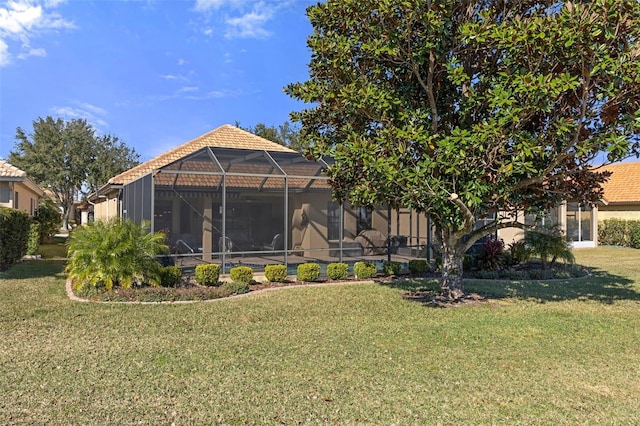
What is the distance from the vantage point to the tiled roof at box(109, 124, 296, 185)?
54.9 feet

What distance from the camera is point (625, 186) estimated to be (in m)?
27.7

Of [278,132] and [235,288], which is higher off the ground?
[278,132]

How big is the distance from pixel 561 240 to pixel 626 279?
2097mm

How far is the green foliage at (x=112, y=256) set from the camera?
9.64 m

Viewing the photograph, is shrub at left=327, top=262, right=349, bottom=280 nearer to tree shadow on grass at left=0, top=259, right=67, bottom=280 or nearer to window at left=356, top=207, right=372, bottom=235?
window at left=356, top=207, right=372, bottom=235

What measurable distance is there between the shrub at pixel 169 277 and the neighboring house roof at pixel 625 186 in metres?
25.6

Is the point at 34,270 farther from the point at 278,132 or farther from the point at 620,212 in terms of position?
the point at 278,132

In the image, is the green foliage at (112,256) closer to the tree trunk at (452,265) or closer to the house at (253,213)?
the house at (253,213)

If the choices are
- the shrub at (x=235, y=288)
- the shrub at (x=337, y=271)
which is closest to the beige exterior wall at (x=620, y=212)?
the shrub at (x=337, y=271)

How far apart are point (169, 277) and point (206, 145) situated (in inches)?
367

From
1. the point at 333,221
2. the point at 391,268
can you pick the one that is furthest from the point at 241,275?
the point at 333,221

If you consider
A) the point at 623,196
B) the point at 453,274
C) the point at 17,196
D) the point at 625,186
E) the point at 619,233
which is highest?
the point at 625,186

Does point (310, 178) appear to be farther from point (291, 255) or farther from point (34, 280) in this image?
point (34, 280)

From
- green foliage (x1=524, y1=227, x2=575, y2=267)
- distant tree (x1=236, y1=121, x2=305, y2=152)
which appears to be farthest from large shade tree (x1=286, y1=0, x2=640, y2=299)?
distant tree (x1=236, y1=121, x2=305, y2=152)
